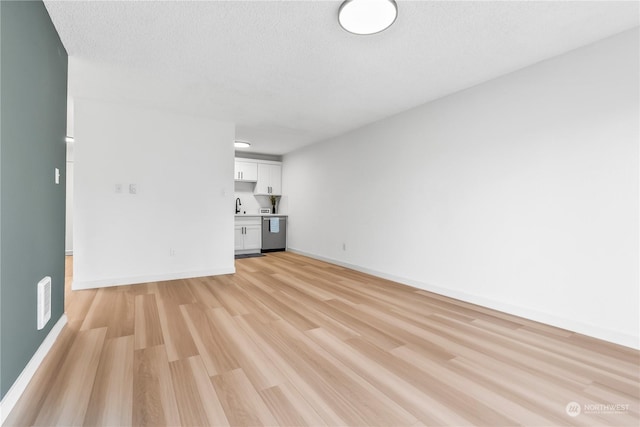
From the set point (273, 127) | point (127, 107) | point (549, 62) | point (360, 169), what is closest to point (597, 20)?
point (549, 62)

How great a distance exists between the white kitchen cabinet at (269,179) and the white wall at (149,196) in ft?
7.89

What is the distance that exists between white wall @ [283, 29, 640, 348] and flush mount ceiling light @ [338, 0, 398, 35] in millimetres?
1704

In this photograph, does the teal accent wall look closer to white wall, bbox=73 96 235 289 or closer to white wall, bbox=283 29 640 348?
white wall, bbox=73 96 235 289

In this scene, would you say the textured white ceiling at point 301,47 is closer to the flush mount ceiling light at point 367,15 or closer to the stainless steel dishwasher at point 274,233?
the flush mount ceiling light at point 367,15

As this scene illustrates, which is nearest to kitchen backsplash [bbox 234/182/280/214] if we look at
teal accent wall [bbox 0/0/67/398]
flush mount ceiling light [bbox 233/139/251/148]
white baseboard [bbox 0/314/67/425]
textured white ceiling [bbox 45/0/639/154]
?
flush mount ceiling light [bbox 233/139/251/148]

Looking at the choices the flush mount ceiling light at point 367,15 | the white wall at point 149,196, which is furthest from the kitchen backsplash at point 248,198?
the flush mount ceiling light at point 367,15

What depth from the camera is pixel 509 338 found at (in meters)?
2.35

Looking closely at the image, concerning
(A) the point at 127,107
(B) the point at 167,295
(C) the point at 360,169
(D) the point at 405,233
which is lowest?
(B) the point at 167,295

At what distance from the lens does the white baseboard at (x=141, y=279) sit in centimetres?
363

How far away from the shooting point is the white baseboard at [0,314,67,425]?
139 centimetres

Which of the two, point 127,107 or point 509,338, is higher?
point 127,107

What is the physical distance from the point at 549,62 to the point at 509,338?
246 centimetres

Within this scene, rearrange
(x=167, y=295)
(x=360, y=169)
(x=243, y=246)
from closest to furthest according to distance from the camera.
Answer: (x=167, y=295) < (x=360, y=169) < (x=243, y=246)

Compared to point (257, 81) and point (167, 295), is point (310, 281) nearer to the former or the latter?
point (167, 295)
